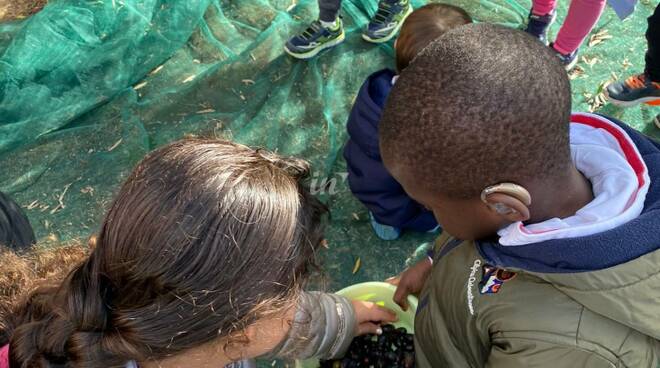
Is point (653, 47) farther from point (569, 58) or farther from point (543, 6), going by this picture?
point (543, 6)

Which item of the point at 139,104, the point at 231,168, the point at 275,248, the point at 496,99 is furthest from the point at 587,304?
the point at 139,104

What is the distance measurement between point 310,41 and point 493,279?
1.88 m

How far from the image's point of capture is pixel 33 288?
134 cm

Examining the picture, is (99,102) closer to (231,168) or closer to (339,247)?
(339,247)

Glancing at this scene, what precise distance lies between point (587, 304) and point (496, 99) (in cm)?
48

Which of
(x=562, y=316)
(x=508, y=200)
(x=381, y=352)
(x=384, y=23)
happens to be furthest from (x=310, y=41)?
(x=562, y=316)

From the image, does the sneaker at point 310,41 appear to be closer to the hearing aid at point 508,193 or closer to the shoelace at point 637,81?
Result: the shoelace at point 637,81

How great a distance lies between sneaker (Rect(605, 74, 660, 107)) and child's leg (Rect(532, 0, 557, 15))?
49 cm

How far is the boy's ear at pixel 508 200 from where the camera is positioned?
1205 millimetres

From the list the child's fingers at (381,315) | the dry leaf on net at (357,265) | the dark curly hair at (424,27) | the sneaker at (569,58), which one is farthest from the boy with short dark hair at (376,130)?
the sneaker at (569,58)

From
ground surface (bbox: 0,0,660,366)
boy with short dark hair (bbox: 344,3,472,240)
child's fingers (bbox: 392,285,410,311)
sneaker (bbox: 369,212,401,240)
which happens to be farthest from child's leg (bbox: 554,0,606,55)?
child's fingers (bbox: 392,285,410,311)

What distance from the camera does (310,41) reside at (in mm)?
2988

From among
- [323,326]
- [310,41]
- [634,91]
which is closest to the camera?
[323,326]

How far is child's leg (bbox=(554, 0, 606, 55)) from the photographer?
267cm
